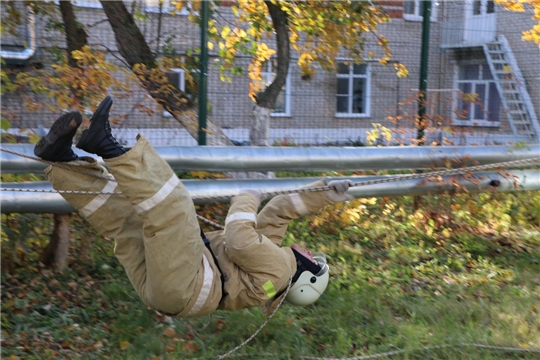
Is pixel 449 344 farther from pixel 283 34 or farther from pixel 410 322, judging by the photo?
pixel 283 34

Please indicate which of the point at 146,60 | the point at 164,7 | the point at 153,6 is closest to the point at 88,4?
the point at 153,6

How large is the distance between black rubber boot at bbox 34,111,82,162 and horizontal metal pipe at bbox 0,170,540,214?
1.41 meters

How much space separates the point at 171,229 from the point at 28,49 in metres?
4.03

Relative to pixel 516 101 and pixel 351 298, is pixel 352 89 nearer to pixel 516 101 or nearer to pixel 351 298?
pixel 516 101

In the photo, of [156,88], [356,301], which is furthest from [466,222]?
[156,88]

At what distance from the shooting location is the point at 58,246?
6.00 meters

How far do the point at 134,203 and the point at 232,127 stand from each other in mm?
4556

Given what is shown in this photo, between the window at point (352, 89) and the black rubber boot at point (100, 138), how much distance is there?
198 inches

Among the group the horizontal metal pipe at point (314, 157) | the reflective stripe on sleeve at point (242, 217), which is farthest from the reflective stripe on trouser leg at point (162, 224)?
the horizontal metal pipe at point (314, 157)

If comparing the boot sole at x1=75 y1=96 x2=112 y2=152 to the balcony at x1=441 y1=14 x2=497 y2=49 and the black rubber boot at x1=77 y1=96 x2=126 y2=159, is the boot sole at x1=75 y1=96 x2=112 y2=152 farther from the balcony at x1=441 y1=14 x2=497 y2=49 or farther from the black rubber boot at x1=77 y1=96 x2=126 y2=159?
the balcony at x1=441 y1=14 x2=497 y2=49

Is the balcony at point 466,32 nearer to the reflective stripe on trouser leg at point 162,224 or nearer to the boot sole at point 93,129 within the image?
the reflective stripe on trouser leg at point 162,224

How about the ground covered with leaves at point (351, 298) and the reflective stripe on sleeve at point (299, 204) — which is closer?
the reflective stripe on sleeve at point (299, 204)

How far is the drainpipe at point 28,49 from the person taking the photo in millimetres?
7195

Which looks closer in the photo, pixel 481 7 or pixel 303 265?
pixel 303 265
